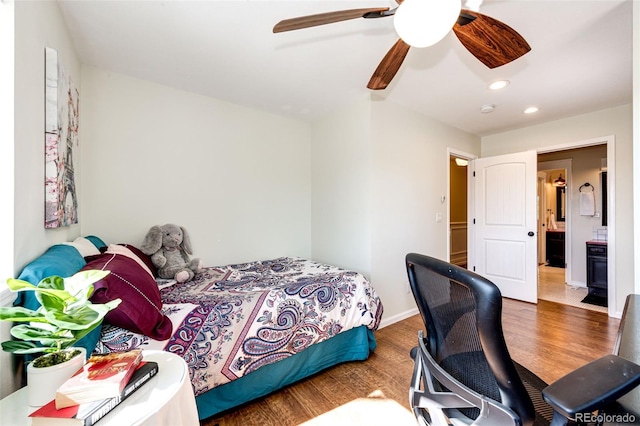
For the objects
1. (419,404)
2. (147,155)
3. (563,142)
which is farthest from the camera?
(563,142)

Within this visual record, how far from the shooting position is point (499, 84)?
7.98 feet

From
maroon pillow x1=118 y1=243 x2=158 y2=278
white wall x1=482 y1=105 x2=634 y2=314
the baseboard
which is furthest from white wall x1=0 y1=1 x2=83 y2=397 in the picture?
white wall x1=482 y1=105 x2=634 y2=314

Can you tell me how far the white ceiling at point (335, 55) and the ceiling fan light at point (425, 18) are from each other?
572mm

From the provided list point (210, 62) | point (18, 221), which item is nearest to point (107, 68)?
point (210, 62)

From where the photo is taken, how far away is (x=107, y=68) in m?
2.20

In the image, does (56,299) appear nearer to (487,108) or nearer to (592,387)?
(592,387)

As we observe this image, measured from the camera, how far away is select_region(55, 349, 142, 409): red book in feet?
2.21

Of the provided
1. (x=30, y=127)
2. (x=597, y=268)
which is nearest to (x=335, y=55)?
(x=30, y=127)

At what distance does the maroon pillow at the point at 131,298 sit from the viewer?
3.72 ft

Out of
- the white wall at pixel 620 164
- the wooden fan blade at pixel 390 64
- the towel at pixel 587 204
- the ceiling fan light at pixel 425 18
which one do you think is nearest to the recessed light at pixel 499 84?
the wooden fan blade at pixel 390 64

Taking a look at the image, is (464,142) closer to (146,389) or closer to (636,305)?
(636,305)

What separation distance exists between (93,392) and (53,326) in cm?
22

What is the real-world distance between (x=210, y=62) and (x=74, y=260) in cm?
172

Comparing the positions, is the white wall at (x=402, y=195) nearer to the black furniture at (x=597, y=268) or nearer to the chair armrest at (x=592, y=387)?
the chair armrest at (x=592, y=387)
